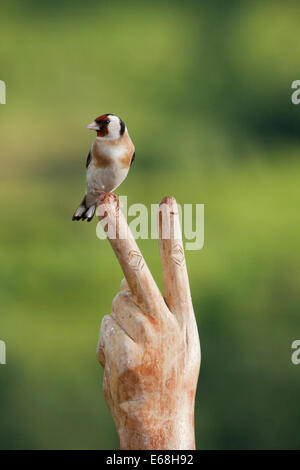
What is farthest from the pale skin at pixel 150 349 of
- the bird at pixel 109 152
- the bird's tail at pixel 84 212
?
the bird's tail at pixel 84 212

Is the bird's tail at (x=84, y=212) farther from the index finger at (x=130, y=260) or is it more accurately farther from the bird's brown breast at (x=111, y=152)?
the index finger at (x=130, y=260)

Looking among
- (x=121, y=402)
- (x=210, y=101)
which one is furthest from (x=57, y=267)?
(x=121, y=402)

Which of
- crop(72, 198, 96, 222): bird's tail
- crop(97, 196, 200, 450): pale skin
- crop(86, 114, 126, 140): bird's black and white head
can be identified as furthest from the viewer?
crop(72, 198, 96, 222): bird's tail

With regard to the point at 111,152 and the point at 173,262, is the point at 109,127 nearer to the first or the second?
the point at 111,152

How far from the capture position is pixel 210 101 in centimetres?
450

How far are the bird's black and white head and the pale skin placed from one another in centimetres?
22

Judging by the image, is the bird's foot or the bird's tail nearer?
the bird's foot

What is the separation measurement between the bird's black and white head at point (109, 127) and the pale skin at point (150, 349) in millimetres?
216

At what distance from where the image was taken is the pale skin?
1.37 metres

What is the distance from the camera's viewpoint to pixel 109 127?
1.60m

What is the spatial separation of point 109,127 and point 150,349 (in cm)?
51

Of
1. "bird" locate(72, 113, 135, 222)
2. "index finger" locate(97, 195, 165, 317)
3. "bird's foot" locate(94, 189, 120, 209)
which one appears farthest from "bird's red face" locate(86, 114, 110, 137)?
"index finger" locate(97, 195, 165, 317)

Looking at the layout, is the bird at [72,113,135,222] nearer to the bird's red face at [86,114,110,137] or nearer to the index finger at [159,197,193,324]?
the bird's red face at [86,114,110,137]

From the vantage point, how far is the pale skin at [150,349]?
1369mm
